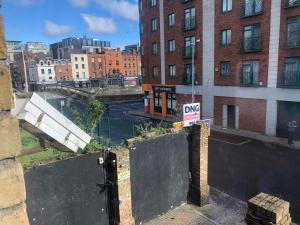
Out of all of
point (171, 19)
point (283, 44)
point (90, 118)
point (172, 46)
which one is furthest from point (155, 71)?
point (90, 118)

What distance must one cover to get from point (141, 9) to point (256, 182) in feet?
95.1

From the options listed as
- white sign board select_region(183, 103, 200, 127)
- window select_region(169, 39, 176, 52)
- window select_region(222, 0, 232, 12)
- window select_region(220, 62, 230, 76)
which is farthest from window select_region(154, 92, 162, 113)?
white sign board select_region(183, 103, 200, 127)

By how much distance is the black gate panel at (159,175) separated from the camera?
27.0ft

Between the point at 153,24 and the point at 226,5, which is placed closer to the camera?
the point at 226,5

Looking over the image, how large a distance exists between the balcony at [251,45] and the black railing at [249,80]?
2022 mm

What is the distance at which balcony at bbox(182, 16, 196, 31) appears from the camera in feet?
87.3

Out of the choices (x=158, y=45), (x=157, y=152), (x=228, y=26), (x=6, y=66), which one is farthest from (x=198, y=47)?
(x=6, y=66)

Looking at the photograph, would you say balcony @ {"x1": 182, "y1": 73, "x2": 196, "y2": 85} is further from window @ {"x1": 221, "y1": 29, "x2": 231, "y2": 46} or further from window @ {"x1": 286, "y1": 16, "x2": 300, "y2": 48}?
window @ {"x1": 286, "y1": 16, "x2": 300, "y2": 48}

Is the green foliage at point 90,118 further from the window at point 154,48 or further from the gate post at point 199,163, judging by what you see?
Result: the window at point 154,48

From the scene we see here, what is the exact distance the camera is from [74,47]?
10331cm

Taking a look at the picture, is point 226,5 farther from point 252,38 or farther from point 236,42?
point 252,38

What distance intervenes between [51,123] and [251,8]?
20.4 m

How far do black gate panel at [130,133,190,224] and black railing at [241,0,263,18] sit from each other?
16.1 meters

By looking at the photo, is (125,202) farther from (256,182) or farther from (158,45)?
(158,45)
